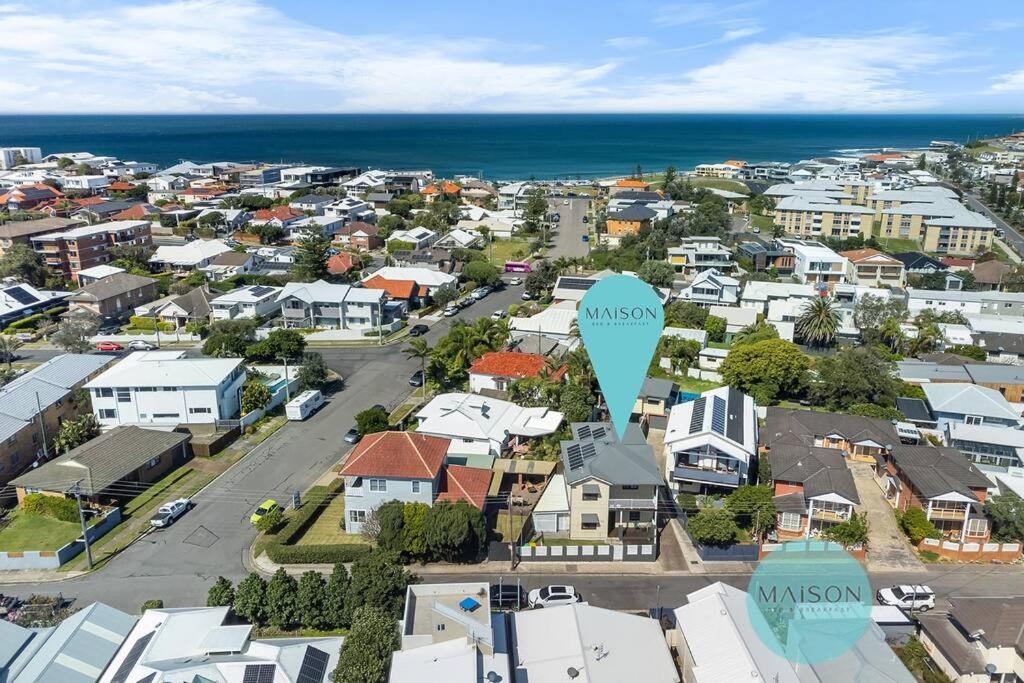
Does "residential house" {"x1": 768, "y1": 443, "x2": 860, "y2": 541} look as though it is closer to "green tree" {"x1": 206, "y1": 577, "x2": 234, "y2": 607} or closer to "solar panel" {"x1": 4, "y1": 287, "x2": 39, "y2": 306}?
"green tree" {"x1": 206, "y1": 577, "x2": 234, "y2": 607}

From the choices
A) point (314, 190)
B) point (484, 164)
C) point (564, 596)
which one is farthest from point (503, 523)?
point (484, 164)

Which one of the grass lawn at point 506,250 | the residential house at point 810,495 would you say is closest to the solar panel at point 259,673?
the residential house at point 810,495

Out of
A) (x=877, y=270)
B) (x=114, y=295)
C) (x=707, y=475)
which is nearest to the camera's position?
(x=707, y=475)

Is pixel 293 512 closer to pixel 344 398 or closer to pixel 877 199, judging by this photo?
pixel 344 398

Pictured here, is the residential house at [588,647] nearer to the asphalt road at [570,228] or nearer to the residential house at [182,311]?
the residential house at [182,311]

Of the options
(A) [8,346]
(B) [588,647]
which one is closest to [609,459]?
(B) [588,647]

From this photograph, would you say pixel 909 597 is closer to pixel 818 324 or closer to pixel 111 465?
pixel 818 324
